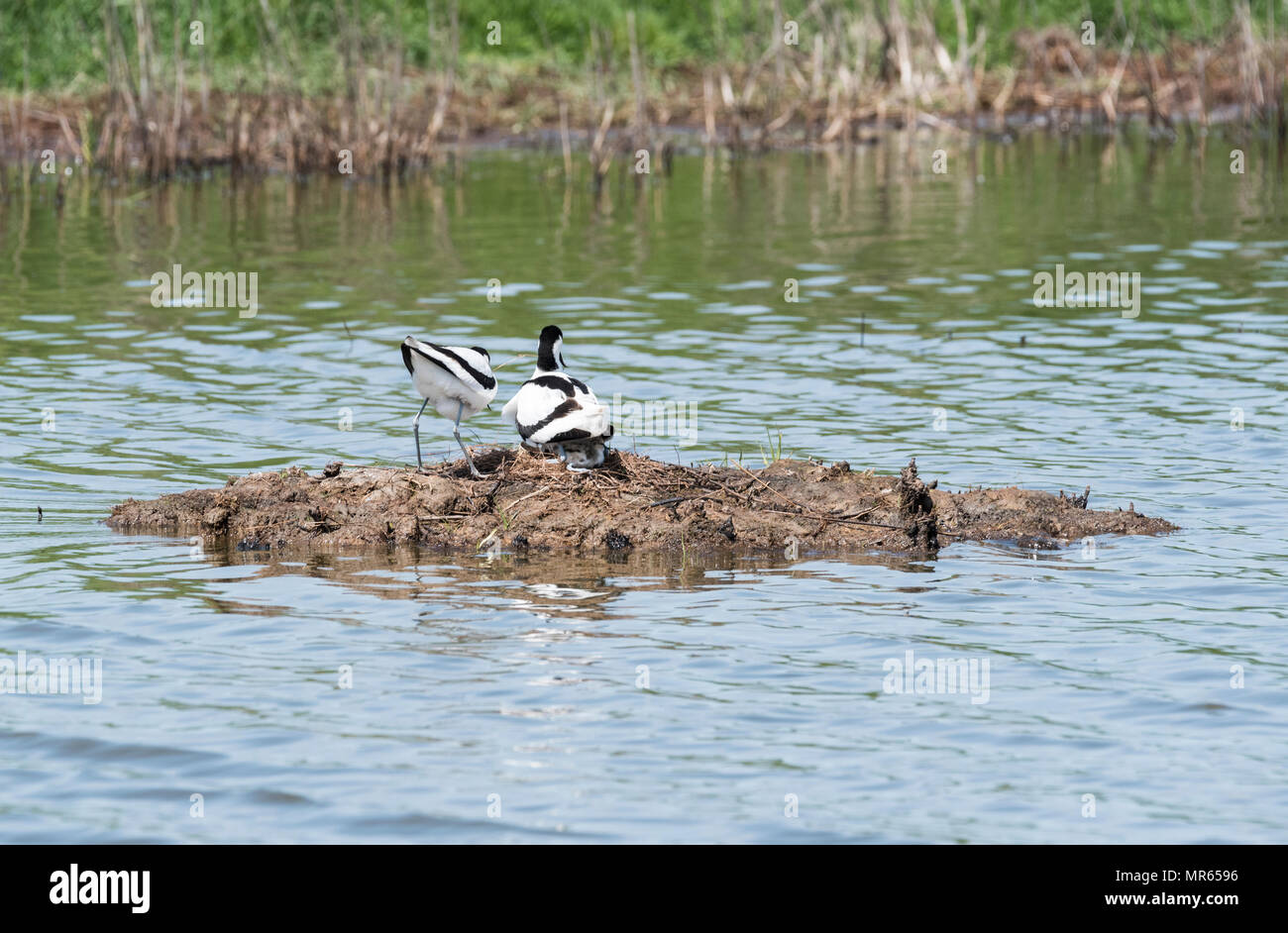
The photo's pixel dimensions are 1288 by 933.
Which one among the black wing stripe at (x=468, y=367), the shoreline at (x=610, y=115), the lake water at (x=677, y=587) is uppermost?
the shoreline at (x=610, y=115)

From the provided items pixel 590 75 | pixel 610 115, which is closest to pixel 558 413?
pixel 610 115

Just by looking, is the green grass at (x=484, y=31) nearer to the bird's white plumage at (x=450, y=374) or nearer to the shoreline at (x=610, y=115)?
the shoreline at (x=610, y=115)

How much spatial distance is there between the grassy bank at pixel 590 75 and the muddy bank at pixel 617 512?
17.2 m

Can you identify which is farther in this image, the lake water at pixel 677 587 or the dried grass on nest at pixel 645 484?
the dried grass on nest at pixel 645 484

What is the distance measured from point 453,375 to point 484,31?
28940 mm

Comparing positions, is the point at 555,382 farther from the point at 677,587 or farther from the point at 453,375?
the point at 677,587

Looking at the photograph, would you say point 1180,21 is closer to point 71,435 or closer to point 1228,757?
point 71,435

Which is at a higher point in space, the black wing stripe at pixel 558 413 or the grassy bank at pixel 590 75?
the grassy bank at pixel 590 75

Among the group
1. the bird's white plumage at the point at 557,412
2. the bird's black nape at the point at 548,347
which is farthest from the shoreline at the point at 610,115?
the bird's white plumage at the point at 557,412

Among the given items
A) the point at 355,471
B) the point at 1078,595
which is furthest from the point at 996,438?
the point at 355,471

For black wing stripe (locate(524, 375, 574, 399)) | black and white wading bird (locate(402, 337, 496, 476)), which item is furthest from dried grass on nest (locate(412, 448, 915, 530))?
black wing stripe (locate(524, 375, 574, 399))

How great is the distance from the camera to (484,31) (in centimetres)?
3803

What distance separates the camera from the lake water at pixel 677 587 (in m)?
7.09
